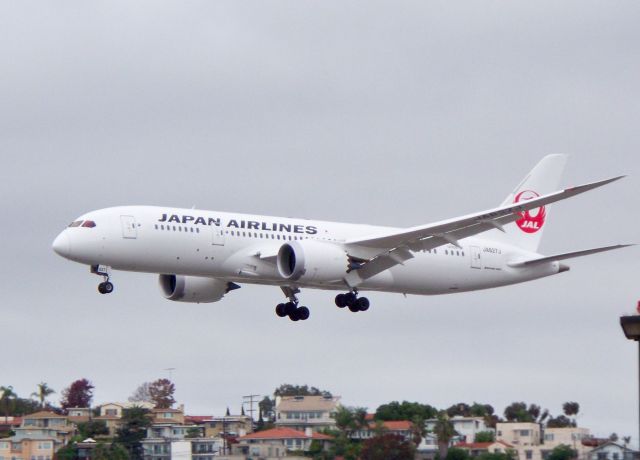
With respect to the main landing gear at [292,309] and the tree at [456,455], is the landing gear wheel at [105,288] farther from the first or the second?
the tree at [456,455]

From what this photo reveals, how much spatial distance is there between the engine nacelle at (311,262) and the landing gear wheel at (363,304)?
9.67 feet

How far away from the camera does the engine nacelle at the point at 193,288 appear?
232 ft

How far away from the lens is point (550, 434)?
12625cm

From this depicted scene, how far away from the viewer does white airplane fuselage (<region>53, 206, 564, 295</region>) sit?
61938 mm

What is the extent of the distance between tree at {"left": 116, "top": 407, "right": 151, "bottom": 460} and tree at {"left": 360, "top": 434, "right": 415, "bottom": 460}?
87.4ft

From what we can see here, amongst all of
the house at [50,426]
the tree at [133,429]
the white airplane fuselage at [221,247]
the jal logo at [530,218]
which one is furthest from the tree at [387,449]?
the house at [50,426]

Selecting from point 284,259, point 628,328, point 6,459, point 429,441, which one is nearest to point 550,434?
point 429,441

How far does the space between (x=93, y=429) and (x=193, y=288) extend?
60516 millimetres

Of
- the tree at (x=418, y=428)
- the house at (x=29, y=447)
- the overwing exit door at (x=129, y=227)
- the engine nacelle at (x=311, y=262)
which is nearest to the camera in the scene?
the overwing exit door at (x=129, y=227)

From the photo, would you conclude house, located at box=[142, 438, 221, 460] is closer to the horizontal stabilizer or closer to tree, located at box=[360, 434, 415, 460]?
tree, located at box=[360, 434, 415, 460]

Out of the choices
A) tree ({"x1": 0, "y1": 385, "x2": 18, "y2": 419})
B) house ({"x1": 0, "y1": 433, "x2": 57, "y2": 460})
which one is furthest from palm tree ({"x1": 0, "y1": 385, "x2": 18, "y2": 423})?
house ({"x1": 0, "y1": 433, "x2": 57, "y2": 460})

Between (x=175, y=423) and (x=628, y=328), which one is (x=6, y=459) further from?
(x=628, y=328)

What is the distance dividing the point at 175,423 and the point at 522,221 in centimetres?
6008

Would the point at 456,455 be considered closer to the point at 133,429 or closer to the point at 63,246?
the point at 63,246
